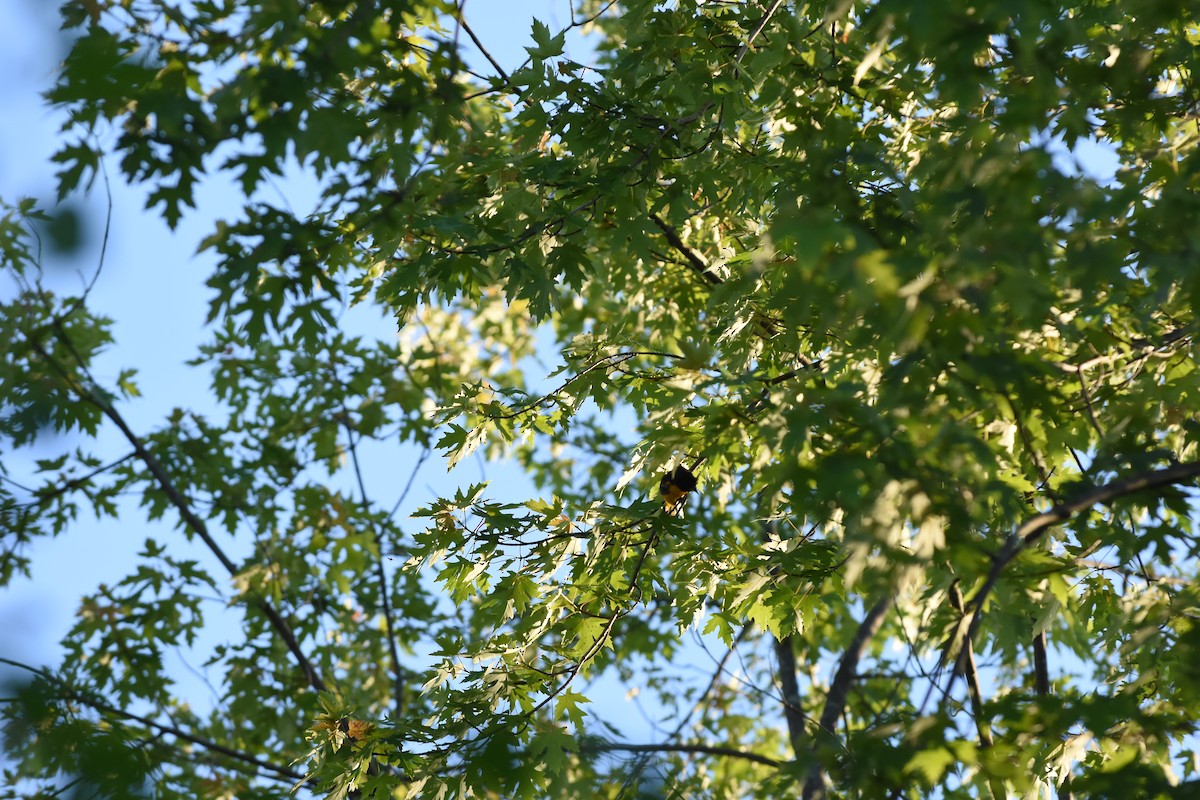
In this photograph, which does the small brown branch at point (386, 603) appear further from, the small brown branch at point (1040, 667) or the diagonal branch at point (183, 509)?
the small brown branch at point (1040, 667)

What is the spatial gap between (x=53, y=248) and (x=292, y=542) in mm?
4183

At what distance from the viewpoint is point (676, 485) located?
395cm

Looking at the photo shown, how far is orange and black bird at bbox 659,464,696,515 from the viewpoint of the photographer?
3927 mm

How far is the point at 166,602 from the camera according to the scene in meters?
6.94

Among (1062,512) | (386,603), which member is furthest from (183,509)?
(1062,512)

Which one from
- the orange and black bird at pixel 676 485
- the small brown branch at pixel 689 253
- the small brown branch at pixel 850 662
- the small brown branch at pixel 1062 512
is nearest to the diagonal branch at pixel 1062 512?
the small brown branch at pixel 1062 512

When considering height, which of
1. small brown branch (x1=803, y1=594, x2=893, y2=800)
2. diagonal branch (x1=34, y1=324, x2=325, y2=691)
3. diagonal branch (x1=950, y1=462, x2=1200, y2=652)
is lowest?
Answer: small brown branch (x1=803, y1=594, x2=893, y2=800)

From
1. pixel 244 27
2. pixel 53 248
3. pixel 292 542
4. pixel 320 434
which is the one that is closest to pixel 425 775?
pixel 53 248

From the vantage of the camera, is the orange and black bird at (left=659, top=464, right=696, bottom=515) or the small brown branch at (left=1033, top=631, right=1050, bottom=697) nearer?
the orange and black bird at (left=659, top=464, right=696, bottom=515)

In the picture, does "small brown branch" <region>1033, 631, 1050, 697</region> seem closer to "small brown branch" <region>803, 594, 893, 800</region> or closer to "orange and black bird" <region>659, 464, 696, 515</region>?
"orange and black bird" <region>659, 464, 696, 515</region>

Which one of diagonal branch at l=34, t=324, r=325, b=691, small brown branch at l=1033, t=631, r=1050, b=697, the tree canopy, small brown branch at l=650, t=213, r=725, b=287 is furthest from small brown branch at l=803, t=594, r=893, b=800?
diagonal branch at l=34, t=324, r=325, b=691

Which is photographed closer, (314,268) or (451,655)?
(314,268)

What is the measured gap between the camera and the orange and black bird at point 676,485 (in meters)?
3.93

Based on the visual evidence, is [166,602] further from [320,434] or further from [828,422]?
[828,422]
